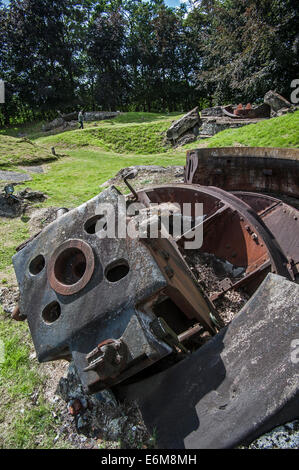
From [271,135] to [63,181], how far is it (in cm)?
689

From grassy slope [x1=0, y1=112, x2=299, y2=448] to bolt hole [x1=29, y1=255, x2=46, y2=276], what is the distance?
1137mm

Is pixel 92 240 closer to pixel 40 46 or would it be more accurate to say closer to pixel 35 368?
pixel 35 368

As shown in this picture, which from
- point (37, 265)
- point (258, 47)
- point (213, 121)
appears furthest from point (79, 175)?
point (258, 47)

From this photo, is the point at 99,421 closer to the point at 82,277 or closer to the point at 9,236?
the point at 82,277

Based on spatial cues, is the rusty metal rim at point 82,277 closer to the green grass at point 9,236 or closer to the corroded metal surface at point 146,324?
the corroded metal surface at point 146,324

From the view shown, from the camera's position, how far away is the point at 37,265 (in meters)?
2.53

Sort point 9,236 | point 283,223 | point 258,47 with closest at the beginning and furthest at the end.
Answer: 1. point 283,223
2. point 9,236
3. point 258,47

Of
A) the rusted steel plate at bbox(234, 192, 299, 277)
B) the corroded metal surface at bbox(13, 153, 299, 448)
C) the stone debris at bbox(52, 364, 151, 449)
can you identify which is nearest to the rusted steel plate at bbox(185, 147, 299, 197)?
the rusted steel plate at bbox(234, 192, 299, 277)

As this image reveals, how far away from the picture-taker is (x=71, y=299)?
2135 mm

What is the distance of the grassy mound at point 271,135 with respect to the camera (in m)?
7.60

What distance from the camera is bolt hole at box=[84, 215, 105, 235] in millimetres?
2364

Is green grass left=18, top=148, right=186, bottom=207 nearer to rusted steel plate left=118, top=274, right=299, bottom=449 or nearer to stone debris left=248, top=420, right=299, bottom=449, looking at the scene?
rusted steel plate left=118, top=274, right=299, bottom=449

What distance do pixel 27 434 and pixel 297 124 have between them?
934 cm

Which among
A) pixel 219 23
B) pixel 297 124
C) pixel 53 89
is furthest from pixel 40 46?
pixel 297 124
